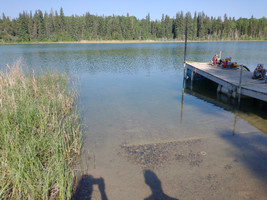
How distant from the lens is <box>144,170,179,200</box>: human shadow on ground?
405 centimetres

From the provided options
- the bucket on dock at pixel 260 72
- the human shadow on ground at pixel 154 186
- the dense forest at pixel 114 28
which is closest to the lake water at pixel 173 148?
the human shadow on ground at pixel 154 186

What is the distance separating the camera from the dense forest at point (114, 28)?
7769 cm

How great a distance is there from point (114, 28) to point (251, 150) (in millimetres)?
85638

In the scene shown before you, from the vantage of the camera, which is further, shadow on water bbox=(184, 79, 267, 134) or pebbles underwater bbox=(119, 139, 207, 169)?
shadow on water bbox=(184, 79, 267, 134)

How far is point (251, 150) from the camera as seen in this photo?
5.68 meters

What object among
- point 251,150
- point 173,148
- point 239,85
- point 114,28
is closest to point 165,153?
point 173,148

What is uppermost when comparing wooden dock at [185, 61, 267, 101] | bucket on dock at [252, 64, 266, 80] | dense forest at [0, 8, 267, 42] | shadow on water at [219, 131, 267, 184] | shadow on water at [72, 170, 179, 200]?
dense forest at [0, 8, 267, 42]

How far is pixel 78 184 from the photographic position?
441 cm

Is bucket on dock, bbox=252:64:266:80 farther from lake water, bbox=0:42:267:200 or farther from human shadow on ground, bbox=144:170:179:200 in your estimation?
human shadow on ground, bbox=144:170:179:200

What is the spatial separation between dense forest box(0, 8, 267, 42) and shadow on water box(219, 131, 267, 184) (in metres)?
73.7

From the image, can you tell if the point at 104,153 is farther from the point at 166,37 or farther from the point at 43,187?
the point at 166,37

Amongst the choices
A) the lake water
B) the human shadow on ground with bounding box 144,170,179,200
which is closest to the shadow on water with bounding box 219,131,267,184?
the lake water

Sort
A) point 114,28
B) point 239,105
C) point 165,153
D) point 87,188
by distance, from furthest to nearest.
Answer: point 114,28
point 239,105
point 165,153
point 87,188

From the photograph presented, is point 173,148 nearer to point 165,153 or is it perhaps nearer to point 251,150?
point 165,153
